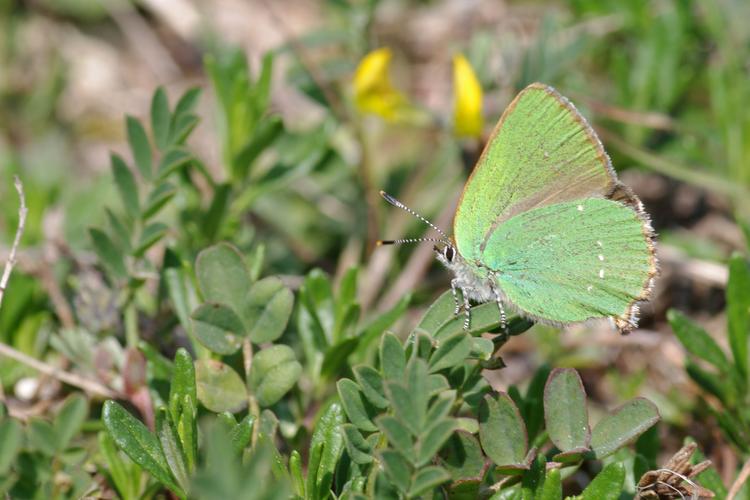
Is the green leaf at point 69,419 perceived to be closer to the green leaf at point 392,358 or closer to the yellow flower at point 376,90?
the green leaf at point 392,358

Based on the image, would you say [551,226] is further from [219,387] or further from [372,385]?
[219,387]

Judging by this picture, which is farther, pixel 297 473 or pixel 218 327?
pixel 218 327

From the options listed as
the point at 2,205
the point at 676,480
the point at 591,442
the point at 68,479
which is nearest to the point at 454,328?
the point at 591,442

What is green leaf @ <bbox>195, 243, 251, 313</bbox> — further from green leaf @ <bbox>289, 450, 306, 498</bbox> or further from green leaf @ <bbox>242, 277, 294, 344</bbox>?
green leaf @ <bbox>289, 450, 306, 498</bbox>

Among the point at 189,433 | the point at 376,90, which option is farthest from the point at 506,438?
the point at 376,90

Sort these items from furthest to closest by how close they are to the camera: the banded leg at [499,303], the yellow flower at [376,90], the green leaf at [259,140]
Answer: the yellow flower at [376,90]
the green leaf at [259,140]
the banded leg at [499,303]

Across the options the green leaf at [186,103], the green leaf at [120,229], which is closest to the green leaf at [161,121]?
the green leaf at [186,103]
